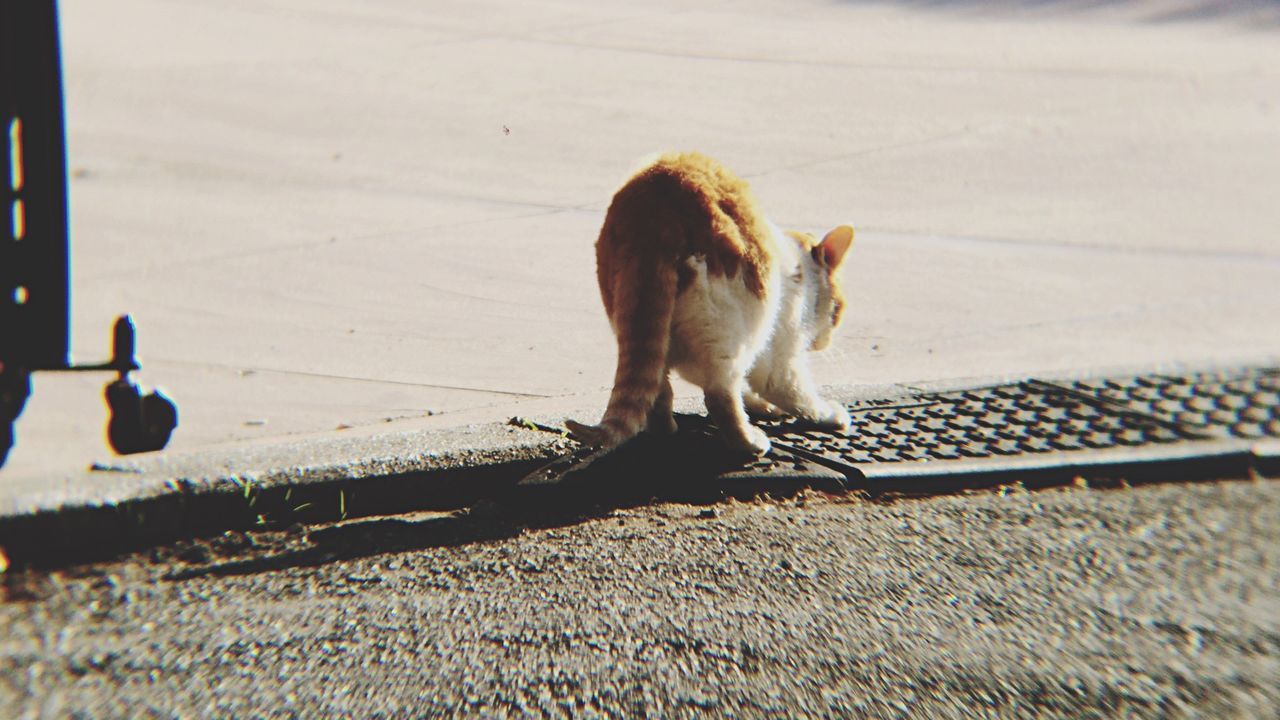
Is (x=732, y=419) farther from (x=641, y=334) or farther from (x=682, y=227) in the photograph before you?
(x=682, y=227)

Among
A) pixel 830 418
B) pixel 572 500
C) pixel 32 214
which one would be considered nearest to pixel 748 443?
pixel 830 418

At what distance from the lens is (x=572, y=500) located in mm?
3102

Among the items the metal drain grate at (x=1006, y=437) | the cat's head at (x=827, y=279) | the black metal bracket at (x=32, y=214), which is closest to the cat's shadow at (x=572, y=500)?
the metal drain grate at (x=1006, y=437)

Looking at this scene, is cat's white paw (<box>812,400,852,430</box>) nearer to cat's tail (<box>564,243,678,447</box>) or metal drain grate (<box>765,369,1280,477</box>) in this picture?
metal drain grate (<box>765,369,1280,477</box>)

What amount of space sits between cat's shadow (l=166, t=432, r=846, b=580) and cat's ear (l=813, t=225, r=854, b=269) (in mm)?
972

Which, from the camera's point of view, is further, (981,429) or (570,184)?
(570,184)

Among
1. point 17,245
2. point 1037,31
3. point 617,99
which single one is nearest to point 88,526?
point 17,245

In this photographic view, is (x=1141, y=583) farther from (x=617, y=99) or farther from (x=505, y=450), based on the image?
(x=617, y=99)

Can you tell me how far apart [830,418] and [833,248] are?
2.29 ft

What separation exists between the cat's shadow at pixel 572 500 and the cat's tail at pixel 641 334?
0.16 metres

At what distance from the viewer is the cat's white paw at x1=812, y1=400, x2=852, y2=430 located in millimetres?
3695

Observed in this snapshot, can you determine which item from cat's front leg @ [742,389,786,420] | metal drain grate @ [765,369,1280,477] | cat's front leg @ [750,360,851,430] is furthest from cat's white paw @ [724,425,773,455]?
cat's front leg @ [742,389,786,420]

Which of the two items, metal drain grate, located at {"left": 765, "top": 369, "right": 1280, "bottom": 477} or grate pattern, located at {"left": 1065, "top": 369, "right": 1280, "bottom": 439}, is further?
grate pattern, located at {"left": 1065, "top": 369, "right": 1280, "bottom": 439}

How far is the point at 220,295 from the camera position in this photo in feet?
15.1
